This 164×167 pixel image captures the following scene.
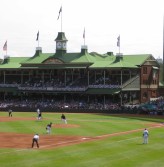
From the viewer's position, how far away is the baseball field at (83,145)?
1164 inches

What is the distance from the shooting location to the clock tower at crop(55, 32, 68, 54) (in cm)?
9691

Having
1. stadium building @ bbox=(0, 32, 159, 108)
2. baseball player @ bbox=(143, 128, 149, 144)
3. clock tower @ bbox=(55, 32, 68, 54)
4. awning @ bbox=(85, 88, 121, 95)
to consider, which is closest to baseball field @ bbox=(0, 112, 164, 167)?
baseball player @ bbox=(143, 128, 149, 144)

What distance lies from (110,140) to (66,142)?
4.15 m

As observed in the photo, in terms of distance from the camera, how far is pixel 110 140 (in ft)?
133

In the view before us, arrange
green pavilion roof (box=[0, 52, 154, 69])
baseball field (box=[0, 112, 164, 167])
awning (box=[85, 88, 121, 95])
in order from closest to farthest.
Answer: baseball field (box=[0, 112, 164, 167]) < awning (box=[85, 88, 121, 95]) < green pavilion roof (box=[0, 52, 154, 69])

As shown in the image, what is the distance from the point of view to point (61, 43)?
98562 millimetres

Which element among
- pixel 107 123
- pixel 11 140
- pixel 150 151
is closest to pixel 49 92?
pixel 107 123

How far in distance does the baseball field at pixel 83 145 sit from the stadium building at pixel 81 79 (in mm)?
26306

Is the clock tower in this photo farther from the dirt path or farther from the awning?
the dirt path

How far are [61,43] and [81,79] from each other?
1306 cm

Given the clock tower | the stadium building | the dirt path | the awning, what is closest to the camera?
the dirt path

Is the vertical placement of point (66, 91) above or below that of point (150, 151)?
above

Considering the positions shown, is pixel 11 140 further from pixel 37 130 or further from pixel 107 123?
pixel 107 123

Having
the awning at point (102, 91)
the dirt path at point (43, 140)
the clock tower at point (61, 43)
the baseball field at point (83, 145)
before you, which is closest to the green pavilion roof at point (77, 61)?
the clock tower at point (61, 43)
